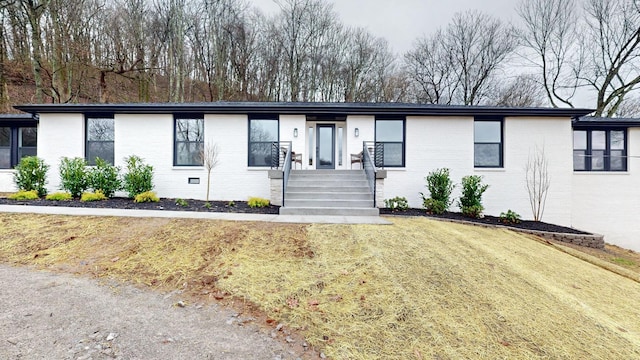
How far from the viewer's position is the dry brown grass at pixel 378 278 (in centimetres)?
258

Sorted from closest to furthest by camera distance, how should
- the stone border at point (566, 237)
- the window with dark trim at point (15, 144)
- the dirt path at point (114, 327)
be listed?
the dirt path at point (114, 327) < the stone border at point (566, 237) < the window with dark trim at point (15, 144)

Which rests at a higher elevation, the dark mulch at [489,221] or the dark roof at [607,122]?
the dark roof at [607,122]

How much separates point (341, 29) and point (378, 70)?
13.2 ft

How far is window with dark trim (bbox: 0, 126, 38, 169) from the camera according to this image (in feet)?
33.8

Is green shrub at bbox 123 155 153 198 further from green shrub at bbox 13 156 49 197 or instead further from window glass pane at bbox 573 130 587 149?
window glass pane at bbox 573 130 587 149

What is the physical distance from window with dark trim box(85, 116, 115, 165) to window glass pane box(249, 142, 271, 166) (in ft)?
15.7

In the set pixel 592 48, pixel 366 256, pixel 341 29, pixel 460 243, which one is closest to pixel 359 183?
pixel 460 243

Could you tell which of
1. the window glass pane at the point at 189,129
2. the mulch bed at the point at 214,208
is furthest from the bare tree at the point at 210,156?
the mulch bed at the point at 214,208

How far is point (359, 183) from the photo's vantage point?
8492mm

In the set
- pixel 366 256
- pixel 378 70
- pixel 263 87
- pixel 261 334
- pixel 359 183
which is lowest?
pixel 261 334

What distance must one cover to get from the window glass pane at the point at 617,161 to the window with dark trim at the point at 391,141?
761 cm

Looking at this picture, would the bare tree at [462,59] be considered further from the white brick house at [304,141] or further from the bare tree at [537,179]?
the bare tree at [537,179]

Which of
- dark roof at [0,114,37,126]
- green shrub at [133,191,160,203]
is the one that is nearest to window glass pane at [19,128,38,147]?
dark roof at [0,114,37,126]

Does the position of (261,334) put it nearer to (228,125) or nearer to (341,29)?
(228,125)
